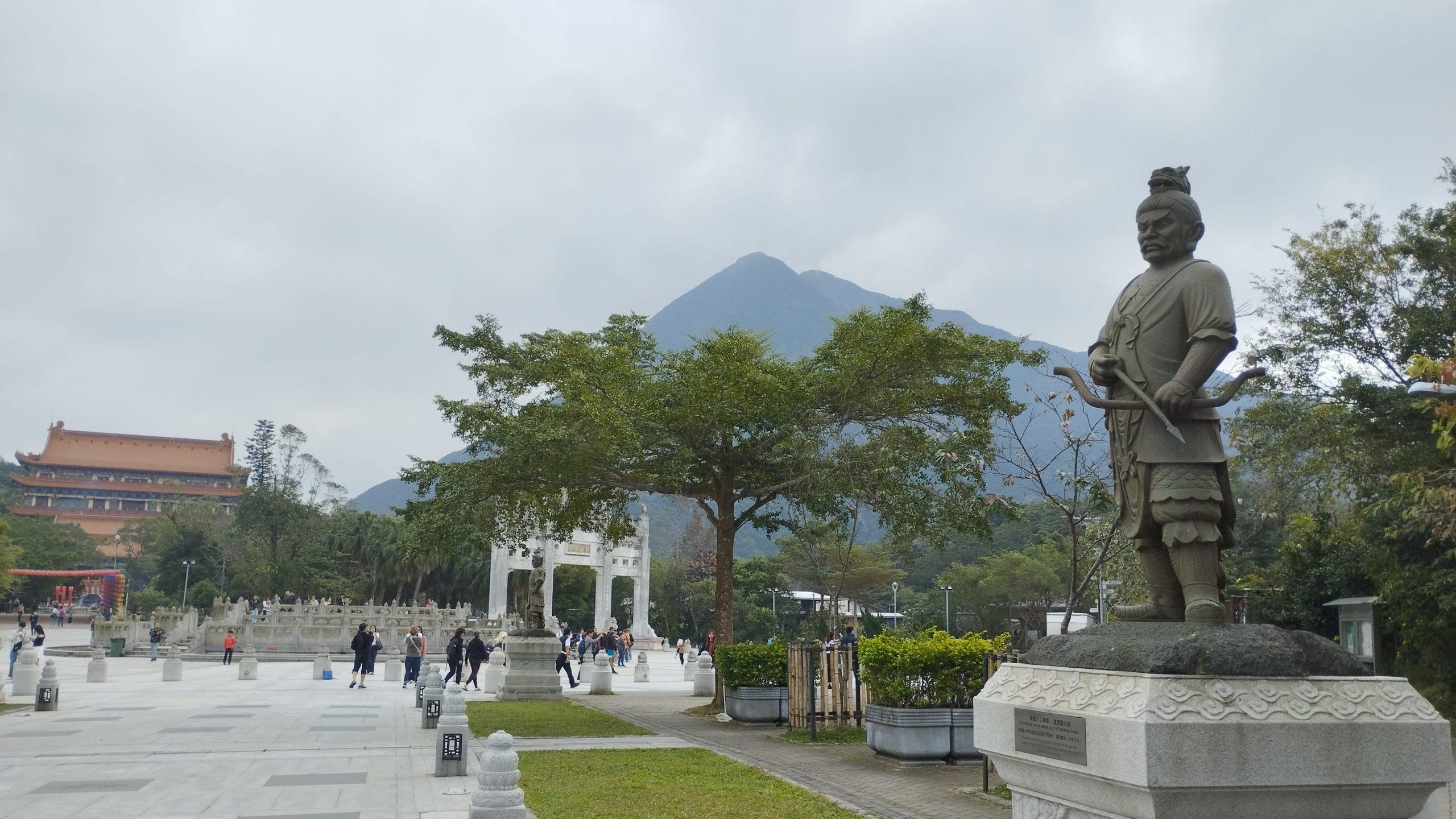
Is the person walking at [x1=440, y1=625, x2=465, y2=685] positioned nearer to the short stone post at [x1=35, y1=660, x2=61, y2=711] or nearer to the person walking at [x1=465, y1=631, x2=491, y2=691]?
the person walking at [x1=465, y1=631, x2=491, y2=691]

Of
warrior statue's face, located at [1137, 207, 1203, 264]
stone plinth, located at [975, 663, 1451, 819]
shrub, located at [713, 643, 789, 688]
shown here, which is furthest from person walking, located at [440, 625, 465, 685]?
stone plinth, located at [975, 663, 1451, 819]

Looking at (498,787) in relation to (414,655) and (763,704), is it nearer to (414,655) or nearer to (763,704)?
(763,704)

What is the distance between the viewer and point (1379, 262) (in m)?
20.6

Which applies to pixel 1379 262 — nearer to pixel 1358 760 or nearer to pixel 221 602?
pixel 1358 760

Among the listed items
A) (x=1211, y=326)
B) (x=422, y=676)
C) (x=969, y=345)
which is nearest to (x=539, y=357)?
(x=422, y=676)

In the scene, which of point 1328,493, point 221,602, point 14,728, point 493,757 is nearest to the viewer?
point 493,757

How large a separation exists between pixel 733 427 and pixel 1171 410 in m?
13.2

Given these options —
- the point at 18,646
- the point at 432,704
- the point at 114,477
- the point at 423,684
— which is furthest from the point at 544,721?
the point at 114,477

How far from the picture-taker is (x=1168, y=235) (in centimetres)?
583

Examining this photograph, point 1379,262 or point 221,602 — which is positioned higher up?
point 1379,262

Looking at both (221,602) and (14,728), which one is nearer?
(14,728)

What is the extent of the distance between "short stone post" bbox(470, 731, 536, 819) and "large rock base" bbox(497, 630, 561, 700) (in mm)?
15537

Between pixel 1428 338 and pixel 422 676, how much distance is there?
61.1ft

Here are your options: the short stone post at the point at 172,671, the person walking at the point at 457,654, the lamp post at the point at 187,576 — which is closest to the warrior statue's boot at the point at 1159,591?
the person walking at the point at 457,654
